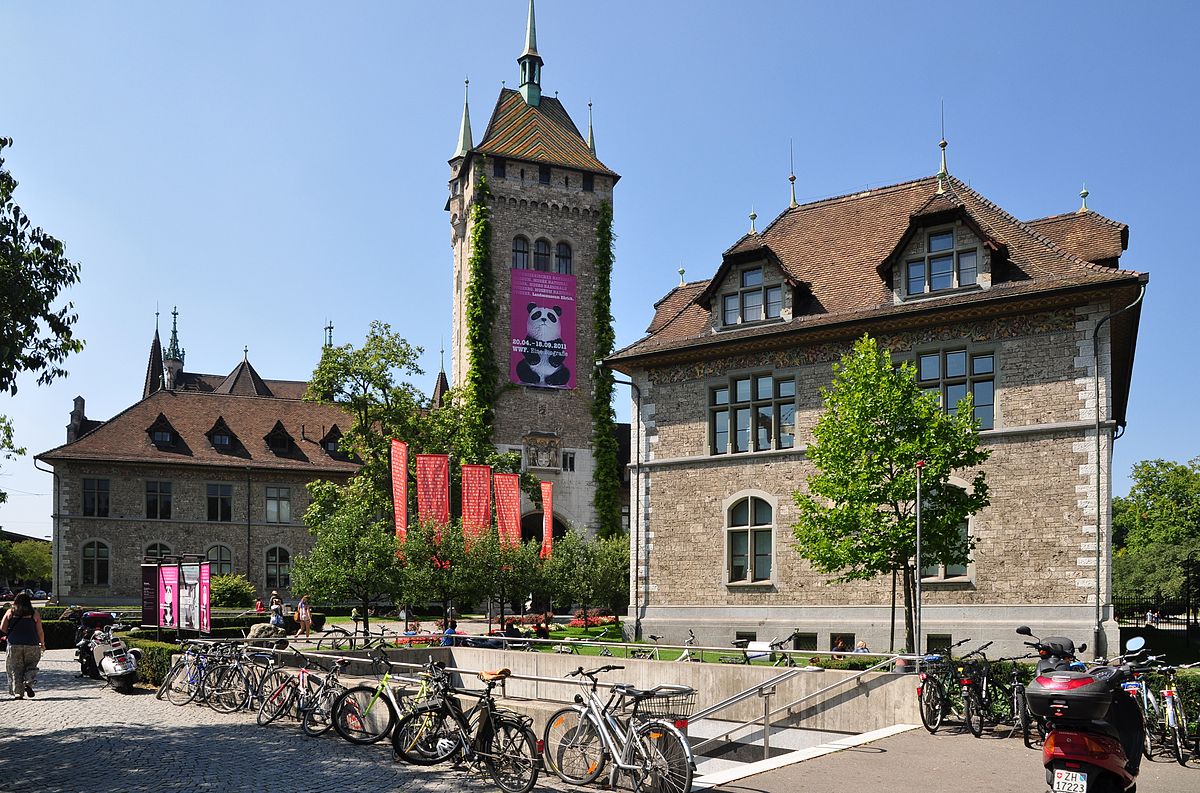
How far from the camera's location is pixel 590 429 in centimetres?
5856

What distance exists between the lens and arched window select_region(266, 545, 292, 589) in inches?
2254

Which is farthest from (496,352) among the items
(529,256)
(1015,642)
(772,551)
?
(1015,642)

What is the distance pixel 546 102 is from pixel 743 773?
2249 inches

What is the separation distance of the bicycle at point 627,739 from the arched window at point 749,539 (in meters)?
17.0

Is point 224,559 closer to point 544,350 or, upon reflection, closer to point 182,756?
point 544,350

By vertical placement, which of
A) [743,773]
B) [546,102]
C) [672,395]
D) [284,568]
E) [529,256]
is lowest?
[284,568]

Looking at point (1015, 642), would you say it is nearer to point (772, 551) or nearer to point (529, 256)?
point (772, 551)

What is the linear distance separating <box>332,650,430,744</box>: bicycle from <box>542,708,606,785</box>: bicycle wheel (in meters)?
2.76

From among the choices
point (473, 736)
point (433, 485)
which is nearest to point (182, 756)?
point (473, 736)

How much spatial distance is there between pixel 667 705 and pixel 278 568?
50.3 meters

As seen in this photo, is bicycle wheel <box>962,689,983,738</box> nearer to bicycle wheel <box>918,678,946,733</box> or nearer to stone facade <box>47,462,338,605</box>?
bicycle wheel <box>918,678,946,733</box>

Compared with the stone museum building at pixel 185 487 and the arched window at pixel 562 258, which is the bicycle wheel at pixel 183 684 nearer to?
the stone museum building at pixel 185 487

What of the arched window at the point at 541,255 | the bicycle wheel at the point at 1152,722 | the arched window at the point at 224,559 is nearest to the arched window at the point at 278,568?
the arched window at the point at 224,559

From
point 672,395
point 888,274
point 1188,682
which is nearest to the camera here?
point 1188,682
